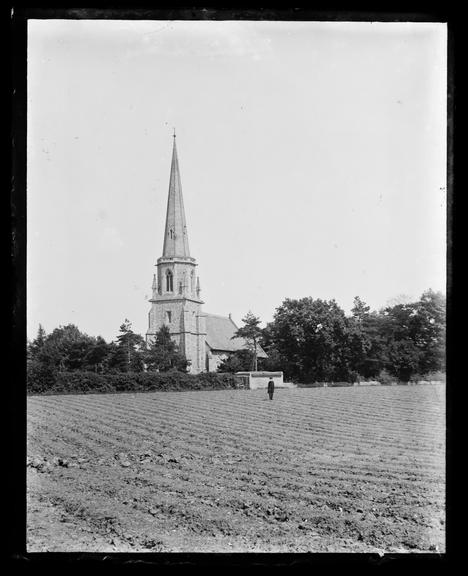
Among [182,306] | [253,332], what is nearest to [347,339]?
[253,332]

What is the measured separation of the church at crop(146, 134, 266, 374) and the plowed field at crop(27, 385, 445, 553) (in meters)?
6.98

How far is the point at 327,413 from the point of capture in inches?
1141

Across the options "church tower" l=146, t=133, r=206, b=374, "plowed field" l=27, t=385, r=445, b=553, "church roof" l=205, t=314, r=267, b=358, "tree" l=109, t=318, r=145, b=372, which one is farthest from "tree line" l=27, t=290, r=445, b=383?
"church tower" l=146, t=133, r=206, b=374

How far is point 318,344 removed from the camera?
23328 mm

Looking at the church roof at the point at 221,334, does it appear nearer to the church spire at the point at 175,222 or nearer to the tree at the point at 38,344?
the church spire at the point at 175,222

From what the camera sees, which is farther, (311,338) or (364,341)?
(364,341)

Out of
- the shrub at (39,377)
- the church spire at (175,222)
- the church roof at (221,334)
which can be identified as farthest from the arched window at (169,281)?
the shrub at (39,377)

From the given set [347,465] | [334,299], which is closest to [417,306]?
[334,299]

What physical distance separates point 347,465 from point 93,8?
71.6ft

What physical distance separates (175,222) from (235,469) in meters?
18.0

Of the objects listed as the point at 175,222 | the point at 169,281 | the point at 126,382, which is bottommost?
the point at 126,382

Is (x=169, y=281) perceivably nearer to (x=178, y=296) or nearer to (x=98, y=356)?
(x=178, y=296)

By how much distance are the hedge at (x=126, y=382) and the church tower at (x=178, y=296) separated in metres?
6.45
